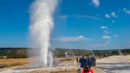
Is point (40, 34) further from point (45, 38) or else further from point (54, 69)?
point (54, 69)

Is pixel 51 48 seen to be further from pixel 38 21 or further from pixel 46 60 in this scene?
pixel 38 21

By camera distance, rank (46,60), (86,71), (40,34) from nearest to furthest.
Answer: (86,71) → (46,60) → (40,34)

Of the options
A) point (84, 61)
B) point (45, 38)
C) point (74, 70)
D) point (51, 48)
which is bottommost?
point (74, 70)

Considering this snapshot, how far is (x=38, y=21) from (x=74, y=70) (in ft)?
44.7

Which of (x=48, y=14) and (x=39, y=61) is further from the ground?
(x=48, y=14)

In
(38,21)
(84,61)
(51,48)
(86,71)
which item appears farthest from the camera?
(38,21)

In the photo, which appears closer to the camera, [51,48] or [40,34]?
[51,48]

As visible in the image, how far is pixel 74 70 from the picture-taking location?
15.4m

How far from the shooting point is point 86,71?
5.54 meters

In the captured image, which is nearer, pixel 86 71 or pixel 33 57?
pixel 86 71

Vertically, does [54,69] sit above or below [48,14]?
A: below

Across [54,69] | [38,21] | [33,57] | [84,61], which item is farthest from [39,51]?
[84,61]

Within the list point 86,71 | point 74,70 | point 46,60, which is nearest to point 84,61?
point 74,70

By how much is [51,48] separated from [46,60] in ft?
7.22
